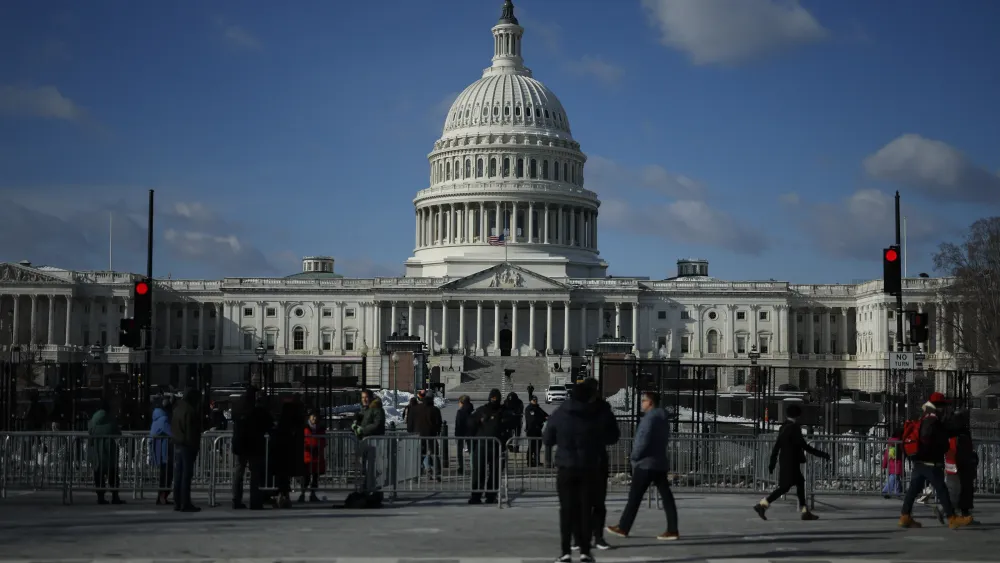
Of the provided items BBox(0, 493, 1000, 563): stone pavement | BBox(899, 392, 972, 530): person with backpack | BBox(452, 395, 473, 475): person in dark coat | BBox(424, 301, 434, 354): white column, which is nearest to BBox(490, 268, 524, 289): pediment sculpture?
BBox(424, 301, 434, 354): white column

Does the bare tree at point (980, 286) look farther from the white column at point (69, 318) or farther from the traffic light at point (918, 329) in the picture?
the white column at point (69, 318)

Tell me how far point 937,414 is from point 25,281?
123 meters

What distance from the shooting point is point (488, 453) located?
27.9 m

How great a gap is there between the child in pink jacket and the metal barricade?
7871 mm

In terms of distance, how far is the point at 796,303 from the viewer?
467 ft

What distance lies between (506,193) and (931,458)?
12614cm

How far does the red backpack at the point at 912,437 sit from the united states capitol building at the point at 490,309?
104932 mm

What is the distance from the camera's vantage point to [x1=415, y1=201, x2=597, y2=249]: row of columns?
149250 mm

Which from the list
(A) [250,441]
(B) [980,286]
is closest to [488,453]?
(A) [250,441]

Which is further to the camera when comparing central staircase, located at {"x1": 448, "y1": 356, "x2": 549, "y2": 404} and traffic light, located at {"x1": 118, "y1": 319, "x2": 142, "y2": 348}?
central staircase, located at {"x1": 448, "y1": 356, "x2": 549, "y2": 404}

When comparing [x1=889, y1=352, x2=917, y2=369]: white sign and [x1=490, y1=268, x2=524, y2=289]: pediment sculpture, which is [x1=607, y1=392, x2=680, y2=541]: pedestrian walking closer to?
[x1=889, y1=352, x2=917, y2=369]: white sign

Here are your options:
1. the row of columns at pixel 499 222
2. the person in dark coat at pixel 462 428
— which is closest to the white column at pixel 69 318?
the row of columns at pixel 499 222

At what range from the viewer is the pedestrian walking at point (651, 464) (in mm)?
21516

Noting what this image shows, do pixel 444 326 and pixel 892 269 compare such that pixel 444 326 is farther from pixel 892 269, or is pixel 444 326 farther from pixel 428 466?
pixel 428 466
